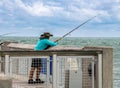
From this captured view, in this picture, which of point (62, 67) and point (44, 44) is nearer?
point (62, 67)

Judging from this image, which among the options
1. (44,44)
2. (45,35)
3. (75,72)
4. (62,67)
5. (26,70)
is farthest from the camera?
(45,35)

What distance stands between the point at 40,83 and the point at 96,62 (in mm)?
1268

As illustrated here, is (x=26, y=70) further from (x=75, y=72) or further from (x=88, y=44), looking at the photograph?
(x=88, y=44)

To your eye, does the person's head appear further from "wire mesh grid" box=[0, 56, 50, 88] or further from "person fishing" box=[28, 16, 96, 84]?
"wire mesh grid" box=[0, 56, 50, 88]

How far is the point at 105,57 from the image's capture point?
9430mm

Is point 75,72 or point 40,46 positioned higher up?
point 40,46

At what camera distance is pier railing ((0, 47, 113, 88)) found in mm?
9359

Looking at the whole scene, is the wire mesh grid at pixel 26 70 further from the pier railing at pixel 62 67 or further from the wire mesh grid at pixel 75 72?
the wire mesh grid at pixel 75 72

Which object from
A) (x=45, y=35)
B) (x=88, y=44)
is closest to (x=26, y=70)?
(x=45, y=35)

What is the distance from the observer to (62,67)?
9523 mm

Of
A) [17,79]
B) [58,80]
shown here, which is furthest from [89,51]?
[17,79]

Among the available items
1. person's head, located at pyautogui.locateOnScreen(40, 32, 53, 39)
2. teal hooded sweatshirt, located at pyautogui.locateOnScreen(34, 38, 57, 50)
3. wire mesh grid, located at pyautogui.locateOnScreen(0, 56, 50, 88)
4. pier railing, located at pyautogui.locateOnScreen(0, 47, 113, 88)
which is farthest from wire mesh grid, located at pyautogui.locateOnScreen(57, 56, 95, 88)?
person's head, located at pyautogui.locateOnScreen(40, 32, 53, 39)

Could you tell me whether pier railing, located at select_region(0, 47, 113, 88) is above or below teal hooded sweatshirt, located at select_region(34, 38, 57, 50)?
below

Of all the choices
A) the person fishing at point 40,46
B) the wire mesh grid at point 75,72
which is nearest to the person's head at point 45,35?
the person fishing at point 40,46
